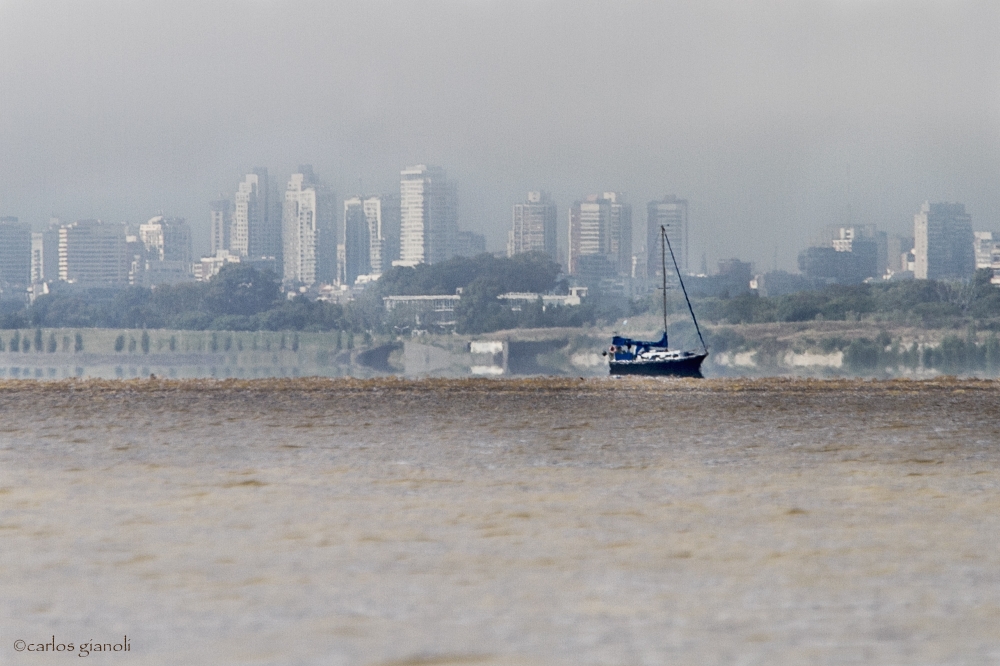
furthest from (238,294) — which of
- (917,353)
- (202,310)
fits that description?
(917,353)

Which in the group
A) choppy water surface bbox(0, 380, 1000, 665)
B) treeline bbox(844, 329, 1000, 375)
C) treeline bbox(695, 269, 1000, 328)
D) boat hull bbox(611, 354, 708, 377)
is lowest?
treeline bbox(844, 329, 1000, 375)

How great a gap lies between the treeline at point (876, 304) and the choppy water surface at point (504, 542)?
12403 cm

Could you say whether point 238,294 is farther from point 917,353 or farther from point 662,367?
point 662,367

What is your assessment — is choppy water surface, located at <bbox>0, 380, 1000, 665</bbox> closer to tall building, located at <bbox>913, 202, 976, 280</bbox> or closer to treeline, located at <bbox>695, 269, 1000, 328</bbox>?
treeline, located at <bbox>695, 269, 1000, 328</bbox>

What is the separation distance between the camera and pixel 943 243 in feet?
597

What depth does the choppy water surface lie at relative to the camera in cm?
645

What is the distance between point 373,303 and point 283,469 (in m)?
151

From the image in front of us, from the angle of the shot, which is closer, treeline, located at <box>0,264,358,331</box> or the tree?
→ treeline, located at <box>0,264,358,331</box>

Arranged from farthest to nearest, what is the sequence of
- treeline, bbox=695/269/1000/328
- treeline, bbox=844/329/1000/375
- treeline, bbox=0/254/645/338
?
treeline, bbox=0/254/645/338 < treeline, bbox=695/269/1000/328 < treeline, bbox=844/329/1000/375

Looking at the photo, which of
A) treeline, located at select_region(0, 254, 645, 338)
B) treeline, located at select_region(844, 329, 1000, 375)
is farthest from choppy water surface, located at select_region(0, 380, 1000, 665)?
treeline, located at select_region(0, 254, 645, 338)

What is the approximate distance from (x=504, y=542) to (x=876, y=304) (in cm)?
13900

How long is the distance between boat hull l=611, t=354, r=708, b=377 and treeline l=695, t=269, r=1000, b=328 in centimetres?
8135

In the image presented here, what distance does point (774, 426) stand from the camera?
65.7 feet

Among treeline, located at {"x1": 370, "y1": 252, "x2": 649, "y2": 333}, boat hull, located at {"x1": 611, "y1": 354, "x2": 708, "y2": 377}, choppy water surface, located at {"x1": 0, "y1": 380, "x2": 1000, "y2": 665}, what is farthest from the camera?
treeline, located at {"x1": 370, "y1": 252, "x2": 649, "y2": 333}
